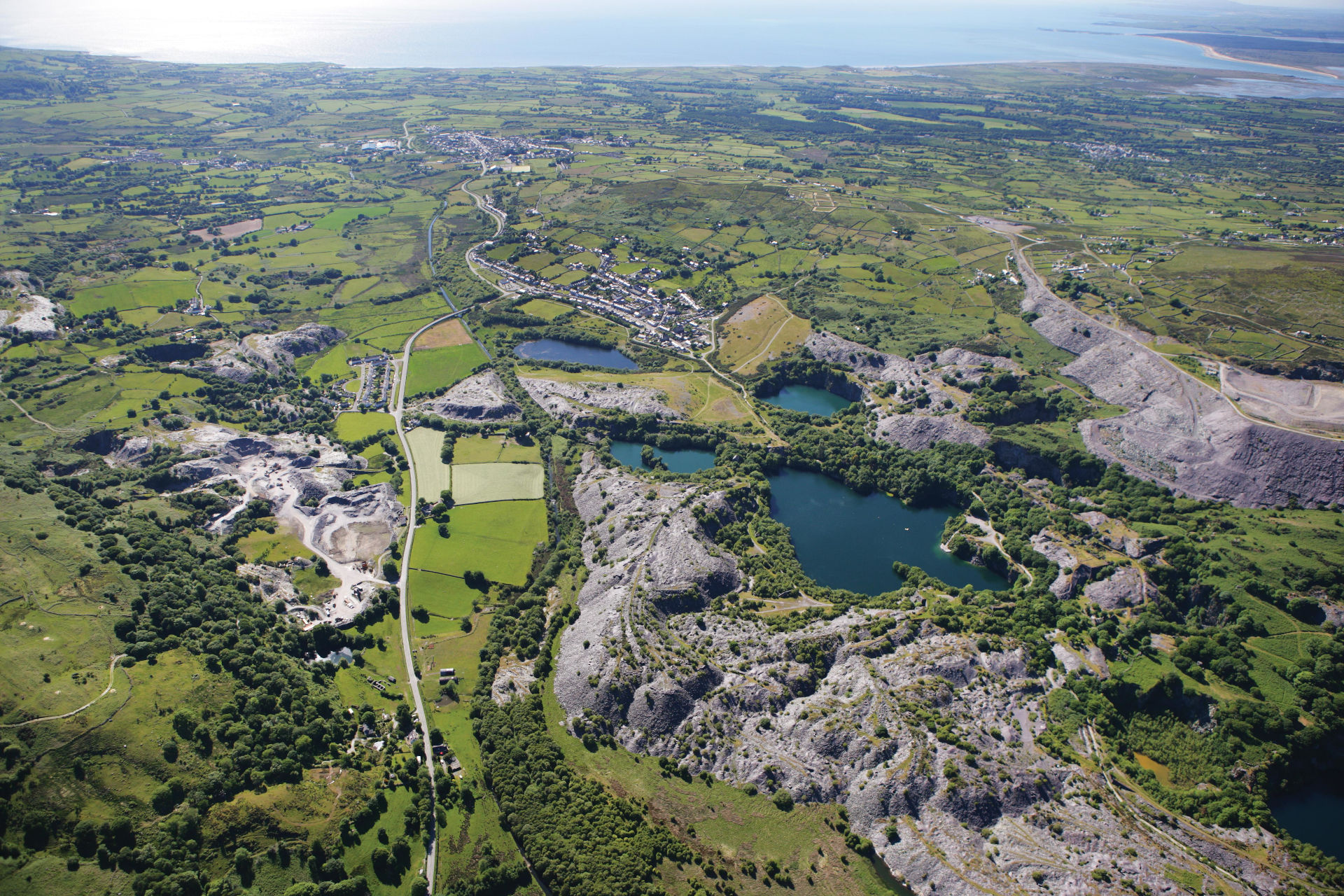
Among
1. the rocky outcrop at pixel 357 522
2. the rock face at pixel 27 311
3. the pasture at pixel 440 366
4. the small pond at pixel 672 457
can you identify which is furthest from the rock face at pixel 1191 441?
the rock face at pixel 27 311

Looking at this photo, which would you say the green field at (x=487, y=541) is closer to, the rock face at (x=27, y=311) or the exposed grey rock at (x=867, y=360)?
the exposed grey rock at (x=867, y=360)

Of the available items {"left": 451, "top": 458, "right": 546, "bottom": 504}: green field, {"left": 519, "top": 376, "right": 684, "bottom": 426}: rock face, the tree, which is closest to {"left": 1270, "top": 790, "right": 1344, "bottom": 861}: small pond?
{"left": 519, "top": 376, "right": 684, "bottom": 426}: rock face

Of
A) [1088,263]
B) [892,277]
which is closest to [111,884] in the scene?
[892,277]

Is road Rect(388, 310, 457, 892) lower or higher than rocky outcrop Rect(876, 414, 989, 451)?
lower

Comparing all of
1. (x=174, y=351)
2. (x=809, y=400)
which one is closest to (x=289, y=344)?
Answer: (x=174, y=351)

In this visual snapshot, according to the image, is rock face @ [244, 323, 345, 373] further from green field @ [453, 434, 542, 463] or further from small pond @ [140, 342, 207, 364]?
green field @ [453, 434, 542, 463]

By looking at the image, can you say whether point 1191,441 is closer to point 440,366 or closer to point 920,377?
point 920,377
